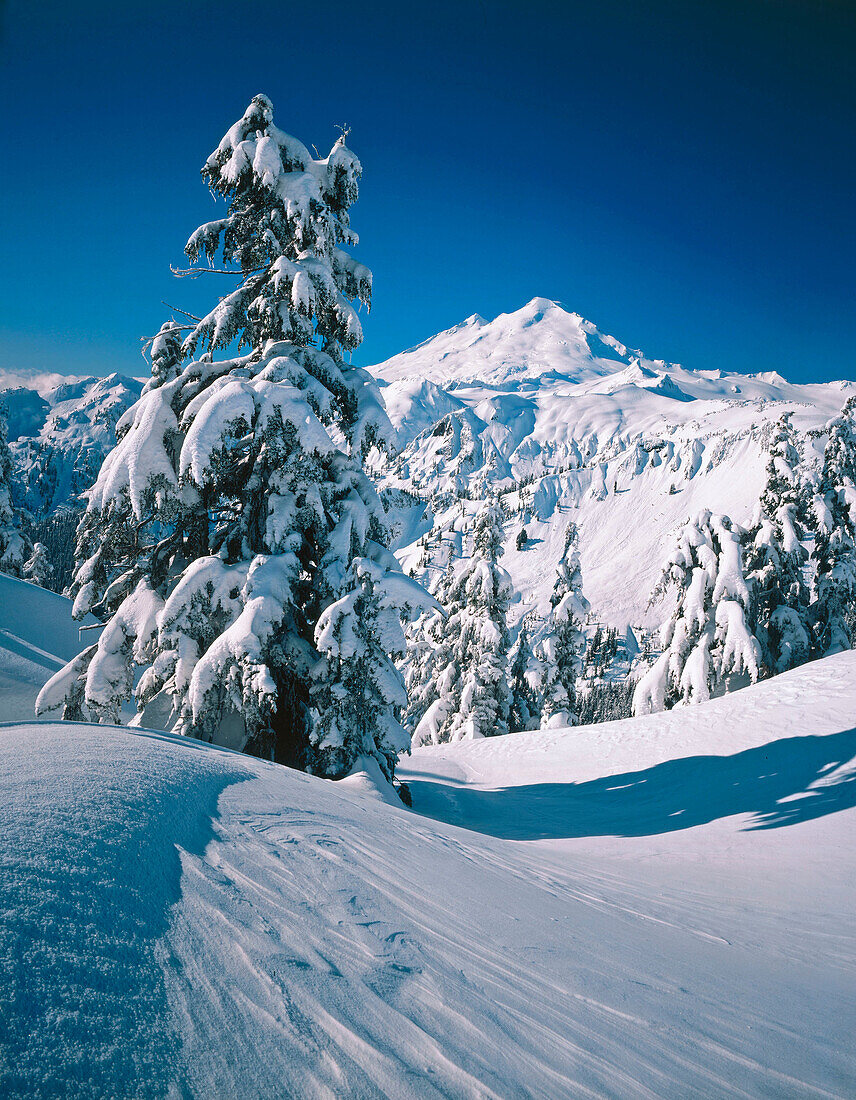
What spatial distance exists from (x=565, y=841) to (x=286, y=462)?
23.8 ft

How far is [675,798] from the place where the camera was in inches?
401

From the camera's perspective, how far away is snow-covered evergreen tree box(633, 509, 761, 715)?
50.8 feet

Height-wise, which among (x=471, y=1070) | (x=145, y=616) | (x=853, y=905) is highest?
(x=145, y=616)

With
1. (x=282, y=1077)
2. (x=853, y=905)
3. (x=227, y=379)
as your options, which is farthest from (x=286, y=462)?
(x=853, y=905)

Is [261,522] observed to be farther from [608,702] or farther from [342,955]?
[608,702]

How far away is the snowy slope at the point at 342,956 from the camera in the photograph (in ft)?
4.56

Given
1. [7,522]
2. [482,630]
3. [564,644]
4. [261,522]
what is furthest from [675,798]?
[7,522]

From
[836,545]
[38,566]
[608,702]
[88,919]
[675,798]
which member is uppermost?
[836,545]

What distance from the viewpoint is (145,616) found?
701cm

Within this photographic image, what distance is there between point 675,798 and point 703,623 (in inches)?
323

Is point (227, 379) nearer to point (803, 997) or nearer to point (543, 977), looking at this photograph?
point (543, 977)

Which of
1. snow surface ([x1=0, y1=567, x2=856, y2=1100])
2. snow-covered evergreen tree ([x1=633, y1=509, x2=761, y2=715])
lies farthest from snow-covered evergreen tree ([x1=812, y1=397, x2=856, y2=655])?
snow surface ([x1=0, y1=567, x2=856, y2=1100])

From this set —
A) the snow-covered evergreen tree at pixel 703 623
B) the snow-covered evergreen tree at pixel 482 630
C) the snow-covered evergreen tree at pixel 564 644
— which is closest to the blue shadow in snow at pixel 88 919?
the snow-covered evergreen tree at pixel 703 623

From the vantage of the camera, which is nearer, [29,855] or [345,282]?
[29,855]
